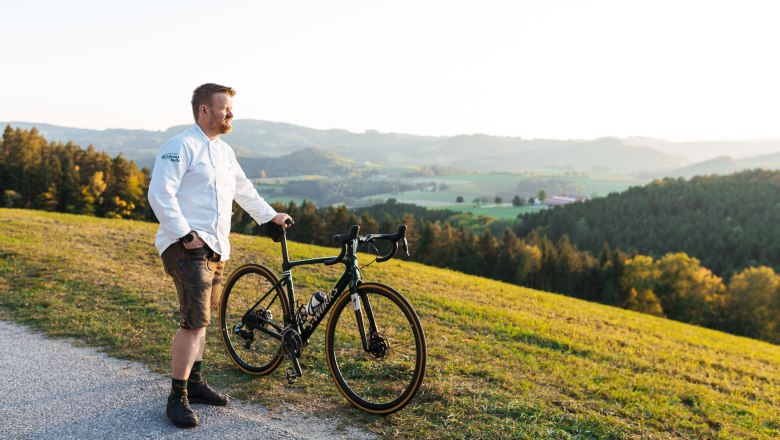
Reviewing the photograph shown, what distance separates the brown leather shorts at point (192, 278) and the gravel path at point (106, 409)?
0.96 m

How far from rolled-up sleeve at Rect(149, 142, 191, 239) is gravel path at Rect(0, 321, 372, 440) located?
1.80m

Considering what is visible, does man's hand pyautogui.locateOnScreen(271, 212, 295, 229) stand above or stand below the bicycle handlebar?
above

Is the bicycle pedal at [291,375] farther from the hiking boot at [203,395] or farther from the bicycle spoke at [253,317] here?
the hiking boot at [203,395]

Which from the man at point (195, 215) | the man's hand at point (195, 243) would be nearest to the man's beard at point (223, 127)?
the man at point (195, 215)

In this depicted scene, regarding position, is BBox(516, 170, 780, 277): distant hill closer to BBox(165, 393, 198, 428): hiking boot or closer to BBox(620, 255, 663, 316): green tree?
BBox(620, 255, 663, 316): green tree

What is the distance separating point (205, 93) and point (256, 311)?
8.62 feet

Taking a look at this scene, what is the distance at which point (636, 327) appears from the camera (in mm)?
15484

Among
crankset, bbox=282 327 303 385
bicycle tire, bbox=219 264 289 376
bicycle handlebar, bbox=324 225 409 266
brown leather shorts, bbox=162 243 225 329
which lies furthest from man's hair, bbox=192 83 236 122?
crankset, bbox=282 327 303 385

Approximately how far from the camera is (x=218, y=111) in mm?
4793

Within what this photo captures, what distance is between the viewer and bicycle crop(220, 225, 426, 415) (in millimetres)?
4850

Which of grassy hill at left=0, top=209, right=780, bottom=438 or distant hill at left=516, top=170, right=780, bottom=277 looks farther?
distant hill at left=516, top=170, right=780, bottom=277

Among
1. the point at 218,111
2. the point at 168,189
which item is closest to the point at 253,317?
the point at 168,189

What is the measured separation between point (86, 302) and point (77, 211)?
200ft

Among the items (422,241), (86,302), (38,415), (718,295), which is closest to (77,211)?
(422,241)
